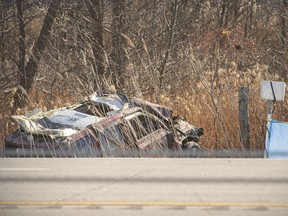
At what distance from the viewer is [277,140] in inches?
308

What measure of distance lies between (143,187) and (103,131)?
10.0 ft

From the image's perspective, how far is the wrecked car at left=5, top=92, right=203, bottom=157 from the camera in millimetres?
8039

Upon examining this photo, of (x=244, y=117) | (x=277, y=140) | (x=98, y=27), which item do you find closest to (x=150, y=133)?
(x=244, y=117)

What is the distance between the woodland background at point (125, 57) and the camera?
11203 millimetres

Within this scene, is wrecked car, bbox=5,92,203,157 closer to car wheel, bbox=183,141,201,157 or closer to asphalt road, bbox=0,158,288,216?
car wheel, bbox=183,141,201,157

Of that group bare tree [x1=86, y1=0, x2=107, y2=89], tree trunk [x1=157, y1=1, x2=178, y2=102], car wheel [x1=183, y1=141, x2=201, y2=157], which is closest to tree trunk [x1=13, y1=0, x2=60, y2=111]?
bare tree [x1=86, y1=0, x2=107, y2=89]

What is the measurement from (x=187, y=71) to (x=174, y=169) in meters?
8.23

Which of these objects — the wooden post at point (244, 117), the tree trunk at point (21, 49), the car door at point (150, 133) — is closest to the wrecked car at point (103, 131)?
the car door at point (150, 133)

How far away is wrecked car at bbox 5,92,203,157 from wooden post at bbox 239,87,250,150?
3.26 feet

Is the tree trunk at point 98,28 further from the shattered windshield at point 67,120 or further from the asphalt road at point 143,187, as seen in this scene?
the asphalt road at point 143,187

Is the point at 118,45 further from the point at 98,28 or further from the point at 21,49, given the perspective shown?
the point at 21,49

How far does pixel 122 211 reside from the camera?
14.8ft

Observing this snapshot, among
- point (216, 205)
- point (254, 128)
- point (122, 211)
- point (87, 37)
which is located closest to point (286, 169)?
point (216, 205)

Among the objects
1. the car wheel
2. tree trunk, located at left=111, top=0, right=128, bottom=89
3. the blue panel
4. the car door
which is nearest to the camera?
the blue panel
